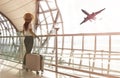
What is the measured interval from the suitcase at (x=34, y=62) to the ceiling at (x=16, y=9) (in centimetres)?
1152

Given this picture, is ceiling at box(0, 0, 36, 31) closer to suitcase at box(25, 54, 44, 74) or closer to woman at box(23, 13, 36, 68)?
woman at box(23, 13, 36, 68)

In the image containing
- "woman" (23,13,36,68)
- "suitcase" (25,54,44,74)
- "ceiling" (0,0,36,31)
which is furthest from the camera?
"ceiling" (0,0,36,31)

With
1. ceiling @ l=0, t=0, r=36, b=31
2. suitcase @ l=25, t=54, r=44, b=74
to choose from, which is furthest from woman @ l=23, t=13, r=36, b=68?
ceiling @ l=0, t=0, r=36, b=31

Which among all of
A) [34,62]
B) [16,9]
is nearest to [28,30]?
[34,62]

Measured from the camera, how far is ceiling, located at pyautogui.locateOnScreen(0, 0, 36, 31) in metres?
16.2

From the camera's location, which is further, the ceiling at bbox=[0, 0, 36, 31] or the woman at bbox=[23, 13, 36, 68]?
the ceiling at bbox=[0, 0, 36, 31]

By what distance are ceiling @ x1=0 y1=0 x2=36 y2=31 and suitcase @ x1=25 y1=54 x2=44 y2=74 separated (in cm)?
1152

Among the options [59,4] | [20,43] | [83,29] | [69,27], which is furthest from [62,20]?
[20,43]

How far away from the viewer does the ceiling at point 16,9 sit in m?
16.2

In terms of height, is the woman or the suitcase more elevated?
the woman

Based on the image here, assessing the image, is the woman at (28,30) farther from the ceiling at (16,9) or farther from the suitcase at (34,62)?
the ceiling at (16,9)

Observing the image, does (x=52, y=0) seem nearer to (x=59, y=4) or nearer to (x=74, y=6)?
(x=59, y=4)

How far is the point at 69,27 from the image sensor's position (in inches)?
722

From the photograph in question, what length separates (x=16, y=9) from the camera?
1739cm
